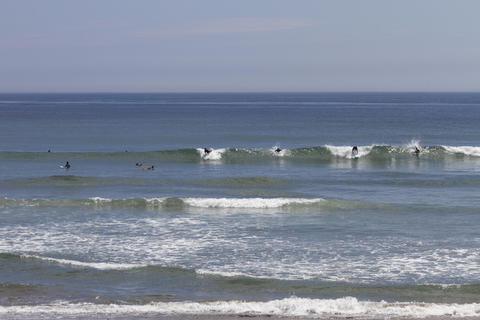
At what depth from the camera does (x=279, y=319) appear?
14.2m

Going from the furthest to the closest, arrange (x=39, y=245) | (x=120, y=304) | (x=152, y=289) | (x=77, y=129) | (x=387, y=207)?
(x=77, y=129) → (x=387, y=207) → (x=39, y=245) → (x=152, y=289) → (x=120, y=304)

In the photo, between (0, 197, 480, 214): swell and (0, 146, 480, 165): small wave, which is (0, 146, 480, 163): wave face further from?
(0, 197, 480, 214): swell

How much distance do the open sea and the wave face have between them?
0.24 meters

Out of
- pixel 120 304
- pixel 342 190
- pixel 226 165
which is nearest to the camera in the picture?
pixel 120 304

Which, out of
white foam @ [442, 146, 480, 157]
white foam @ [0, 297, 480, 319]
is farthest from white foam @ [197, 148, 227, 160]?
white foam @ [0, 297, 480, 319]

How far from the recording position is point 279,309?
587 inches

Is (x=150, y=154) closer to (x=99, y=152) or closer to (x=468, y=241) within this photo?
(x=99, y=152)

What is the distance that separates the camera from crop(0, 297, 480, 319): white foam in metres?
14.5

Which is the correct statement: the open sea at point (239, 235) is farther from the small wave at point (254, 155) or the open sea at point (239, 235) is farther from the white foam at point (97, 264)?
the small wave at point (254, 155)

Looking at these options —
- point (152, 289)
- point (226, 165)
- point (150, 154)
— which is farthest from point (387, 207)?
point (150, 154)

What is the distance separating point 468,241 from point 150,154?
101 ft

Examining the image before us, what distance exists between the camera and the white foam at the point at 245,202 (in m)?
28.4

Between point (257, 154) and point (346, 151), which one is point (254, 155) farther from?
point (346, 151)

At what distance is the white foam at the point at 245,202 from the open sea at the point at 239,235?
3.4 inches
